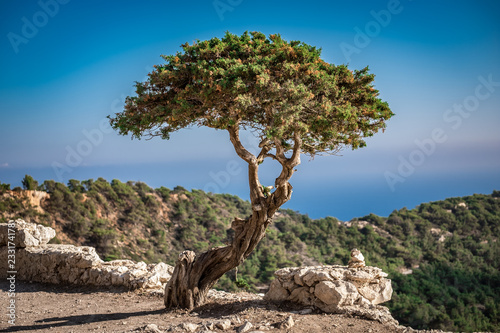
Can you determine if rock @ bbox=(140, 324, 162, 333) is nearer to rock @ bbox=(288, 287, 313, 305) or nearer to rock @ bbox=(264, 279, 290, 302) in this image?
rock @ bbox=(264, 279, 290, 302)

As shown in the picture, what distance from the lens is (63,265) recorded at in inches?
422

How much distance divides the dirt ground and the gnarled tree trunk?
35cm

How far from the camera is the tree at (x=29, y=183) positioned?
21609mm

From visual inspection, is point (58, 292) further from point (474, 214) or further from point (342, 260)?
point (474, 214)

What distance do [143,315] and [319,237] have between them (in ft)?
71.9

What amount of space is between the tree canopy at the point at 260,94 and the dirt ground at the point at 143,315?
10.2ft

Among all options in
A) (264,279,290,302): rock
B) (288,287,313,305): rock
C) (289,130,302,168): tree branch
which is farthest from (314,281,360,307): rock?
(289,130,302,168): tree branch

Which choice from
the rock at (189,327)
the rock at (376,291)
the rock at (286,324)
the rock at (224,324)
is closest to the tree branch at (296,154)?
the rock at (286,324)

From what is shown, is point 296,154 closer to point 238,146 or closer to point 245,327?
point 238,146

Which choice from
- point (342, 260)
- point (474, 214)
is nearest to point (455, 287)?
point (342, 260)

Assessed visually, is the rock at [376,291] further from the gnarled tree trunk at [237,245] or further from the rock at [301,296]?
the gnarled tree trunk at [237,245]

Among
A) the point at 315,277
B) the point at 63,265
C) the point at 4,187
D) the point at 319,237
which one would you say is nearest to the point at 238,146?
the point at 315,277

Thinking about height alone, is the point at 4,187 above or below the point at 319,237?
above

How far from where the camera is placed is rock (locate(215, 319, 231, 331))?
19.9 ft
